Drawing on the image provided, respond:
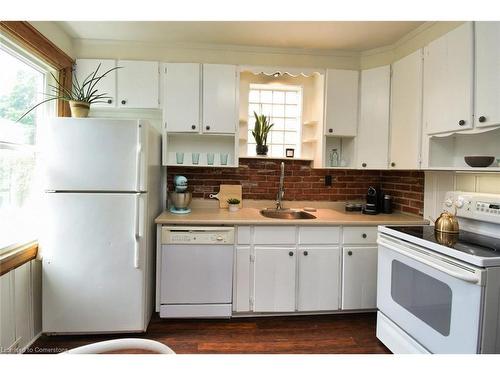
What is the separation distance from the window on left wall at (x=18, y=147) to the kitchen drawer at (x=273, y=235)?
1.70 metres

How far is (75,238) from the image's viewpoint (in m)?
2.00

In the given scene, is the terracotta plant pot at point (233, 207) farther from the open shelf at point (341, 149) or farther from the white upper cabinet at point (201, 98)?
the open shelf at point (341, 149)

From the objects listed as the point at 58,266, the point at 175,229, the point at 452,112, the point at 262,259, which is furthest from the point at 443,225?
the point at 58,266

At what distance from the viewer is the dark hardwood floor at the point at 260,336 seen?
6.61 feet

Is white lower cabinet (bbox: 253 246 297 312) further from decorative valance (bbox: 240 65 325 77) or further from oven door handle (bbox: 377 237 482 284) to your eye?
decorative valance (bbox: 240 65 325 77)

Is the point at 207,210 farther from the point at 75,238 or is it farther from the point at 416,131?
the point at 416,131

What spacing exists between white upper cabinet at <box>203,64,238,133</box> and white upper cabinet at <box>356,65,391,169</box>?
1214mm

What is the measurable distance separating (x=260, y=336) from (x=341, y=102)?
2.17 meters

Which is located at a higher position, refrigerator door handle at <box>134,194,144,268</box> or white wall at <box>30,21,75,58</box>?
white wall at <box>30,21,75,58</box>

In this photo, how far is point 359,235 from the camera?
2.42 m

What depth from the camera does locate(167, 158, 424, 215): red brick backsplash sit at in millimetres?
2850

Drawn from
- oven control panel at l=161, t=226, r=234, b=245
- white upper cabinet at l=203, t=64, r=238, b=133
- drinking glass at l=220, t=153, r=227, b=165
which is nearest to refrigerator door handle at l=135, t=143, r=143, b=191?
oven control panel at l=161, t=226, r=234, b=245

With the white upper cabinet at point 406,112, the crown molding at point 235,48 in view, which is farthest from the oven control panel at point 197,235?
the crown molding at point 235,48

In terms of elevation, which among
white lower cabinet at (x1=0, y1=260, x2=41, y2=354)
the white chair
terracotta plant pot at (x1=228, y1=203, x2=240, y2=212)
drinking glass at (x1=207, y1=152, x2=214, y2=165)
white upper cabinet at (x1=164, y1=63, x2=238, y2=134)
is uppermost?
white upper cabinet at (x1=164, y1=63, x2=238, y2=134)
